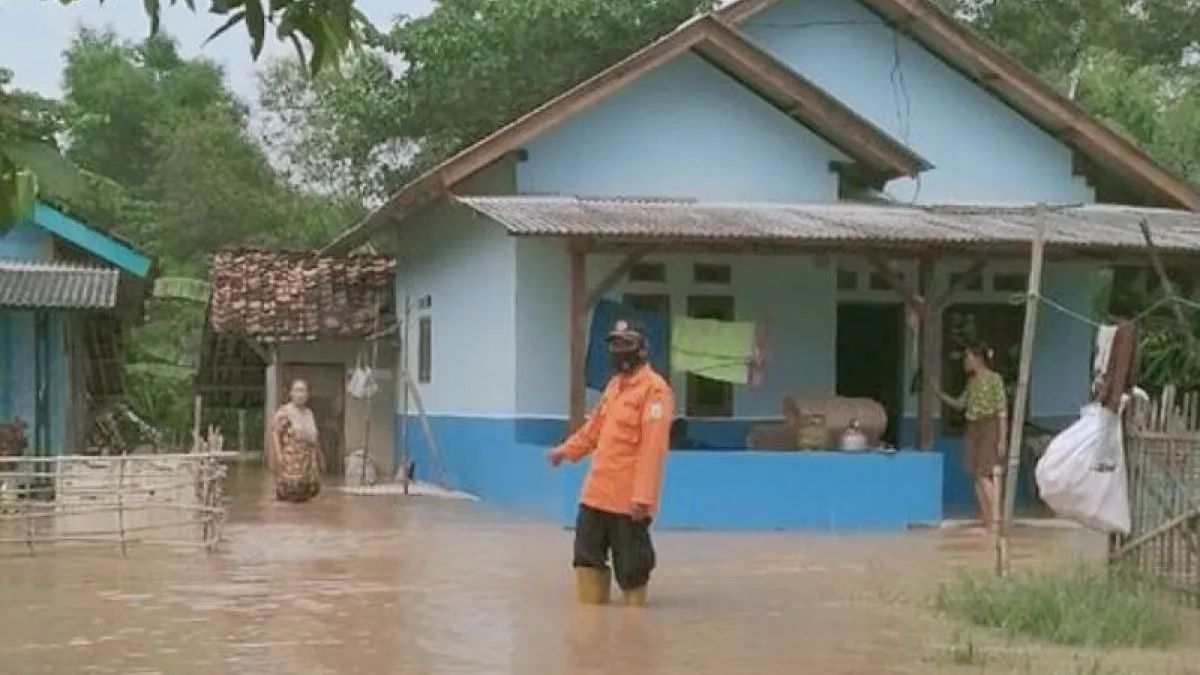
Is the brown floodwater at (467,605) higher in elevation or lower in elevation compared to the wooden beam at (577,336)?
lower

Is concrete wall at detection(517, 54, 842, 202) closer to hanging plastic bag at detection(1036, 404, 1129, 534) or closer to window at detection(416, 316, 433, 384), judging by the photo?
window at detection(416, 316, 433, 384)

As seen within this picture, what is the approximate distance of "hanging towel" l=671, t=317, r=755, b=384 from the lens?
19031mm

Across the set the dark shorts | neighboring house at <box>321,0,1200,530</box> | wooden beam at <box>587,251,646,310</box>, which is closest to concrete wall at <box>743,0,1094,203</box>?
neighboring house at <box>321,0,1200,530</box>

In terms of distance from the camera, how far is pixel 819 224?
18.2 m

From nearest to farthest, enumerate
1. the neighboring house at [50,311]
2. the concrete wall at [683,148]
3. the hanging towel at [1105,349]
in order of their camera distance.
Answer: the hanging towel at [1105,349] → the neighboring house at [50,311] → the concrete wall at [683,148]

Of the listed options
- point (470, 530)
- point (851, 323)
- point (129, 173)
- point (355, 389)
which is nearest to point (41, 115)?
point (470, 530)

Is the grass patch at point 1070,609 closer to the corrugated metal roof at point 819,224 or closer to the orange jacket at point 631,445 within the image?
the orange jacket at point 631,445


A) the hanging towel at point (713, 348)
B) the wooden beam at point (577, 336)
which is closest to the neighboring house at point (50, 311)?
the wooden beam at point (577, 336)

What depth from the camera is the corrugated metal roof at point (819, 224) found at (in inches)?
683

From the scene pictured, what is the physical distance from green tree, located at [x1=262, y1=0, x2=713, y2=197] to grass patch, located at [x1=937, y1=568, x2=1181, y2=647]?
19635 mm

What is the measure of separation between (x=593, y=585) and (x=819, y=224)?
24.0 ft

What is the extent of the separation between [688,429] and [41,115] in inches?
670

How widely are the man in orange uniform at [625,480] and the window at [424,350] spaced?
12073 millimetres

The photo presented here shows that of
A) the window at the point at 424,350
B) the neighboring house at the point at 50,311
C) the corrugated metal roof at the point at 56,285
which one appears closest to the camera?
the corrugated metal roof at the point at 56,285
